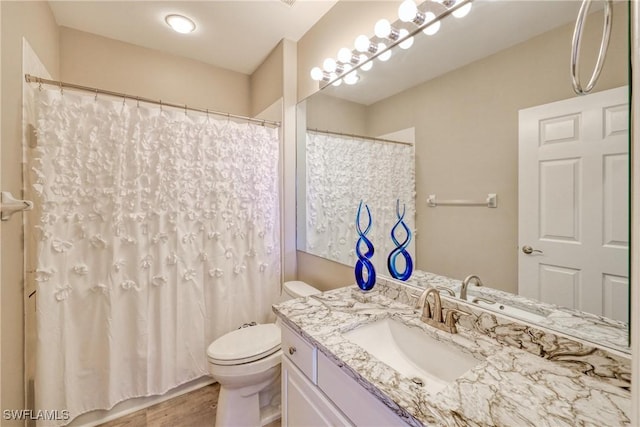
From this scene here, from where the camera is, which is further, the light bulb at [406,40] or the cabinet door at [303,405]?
the light bulb at [406,40]

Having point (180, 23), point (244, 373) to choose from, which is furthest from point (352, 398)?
point (180, 23)

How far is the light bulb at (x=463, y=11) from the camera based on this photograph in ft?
3.39

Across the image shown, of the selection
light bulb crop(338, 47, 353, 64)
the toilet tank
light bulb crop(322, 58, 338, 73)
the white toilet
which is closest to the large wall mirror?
light bulb crop(338, 47, 353, 64)

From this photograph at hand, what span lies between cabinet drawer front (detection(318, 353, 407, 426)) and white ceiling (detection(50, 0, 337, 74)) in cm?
205

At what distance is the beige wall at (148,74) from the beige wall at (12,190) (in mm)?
612

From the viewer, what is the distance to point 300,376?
101 centimetres

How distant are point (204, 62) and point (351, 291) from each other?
240 cm

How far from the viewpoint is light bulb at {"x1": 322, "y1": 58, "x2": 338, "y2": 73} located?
5.39ft

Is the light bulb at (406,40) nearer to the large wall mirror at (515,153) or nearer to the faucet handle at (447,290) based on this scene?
the large wall mirror at (515,153)

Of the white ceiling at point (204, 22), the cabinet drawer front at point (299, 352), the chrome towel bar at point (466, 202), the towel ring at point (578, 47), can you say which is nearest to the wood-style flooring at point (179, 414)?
the cabinet drawer front at point (299, 352)

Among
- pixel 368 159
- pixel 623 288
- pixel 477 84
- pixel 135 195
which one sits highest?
pixel 477 84

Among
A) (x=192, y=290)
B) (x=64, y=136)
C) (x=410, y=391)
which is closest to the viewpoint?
(x=410, y=391)

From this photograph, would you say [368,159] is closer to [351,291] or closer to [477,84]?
[477,84]

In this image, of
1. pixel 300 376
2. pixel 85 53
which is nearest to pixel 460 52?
pixel 300 376
